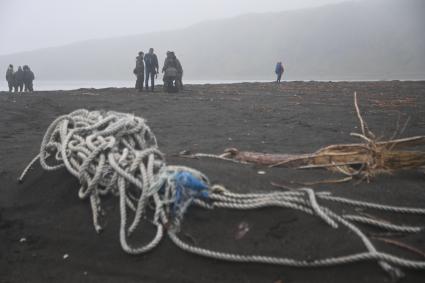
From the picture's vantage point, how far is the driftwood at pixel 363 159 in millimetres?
3621

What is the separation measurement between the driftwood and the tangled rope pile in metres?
0.76

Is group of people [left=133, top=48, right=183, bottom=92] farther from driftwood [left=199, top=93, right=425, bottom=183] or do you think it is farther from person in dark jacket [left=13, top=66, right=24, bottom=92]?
driftwood [left=199, top=93, right=425, bottom=183]

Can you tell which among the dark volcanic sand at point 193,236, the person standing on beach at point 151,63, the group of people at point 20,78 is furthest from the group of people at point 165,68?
the dark volcanic sand at point 193,236

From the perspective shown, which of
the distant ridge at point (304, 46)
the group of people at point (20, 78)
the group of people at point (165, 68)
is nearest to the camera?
the group of people at point (165, 68)

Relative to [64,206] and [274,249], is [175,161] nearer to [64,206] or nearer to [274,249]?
[64,206]

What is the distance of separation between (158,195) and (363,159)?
6.32 ft

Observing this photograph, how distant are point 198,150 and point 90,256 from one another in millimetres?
3308

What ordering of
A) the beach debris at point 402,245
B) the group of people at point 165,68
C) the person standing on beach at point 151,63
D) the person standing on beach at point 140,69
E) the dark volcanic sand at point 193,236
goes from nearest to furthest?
1. the beach debris at point 402,245
2. the dark volcanic sand at point 193,236
3. the group of people at point 165,68
4. the person standing on beach at point 151,63
5. the person standing on beach at point 140,69

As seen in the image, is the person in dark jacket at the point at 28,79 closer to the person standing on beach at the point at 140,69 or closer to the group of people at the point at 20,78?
the group of people at the point at 20,78

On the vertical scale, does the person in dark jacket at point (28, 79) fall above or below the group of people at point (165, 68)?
below

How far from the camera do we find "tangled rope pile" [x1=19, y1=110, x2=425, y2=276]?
2635mm

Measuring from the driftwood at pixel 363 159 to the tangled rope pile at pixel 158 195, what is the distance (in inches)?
29.7

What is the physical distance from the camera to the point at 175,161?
3.76 meters

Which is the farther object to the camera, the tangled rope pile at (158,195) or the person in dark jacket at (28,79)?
the person in dark jacket at (28,79)
